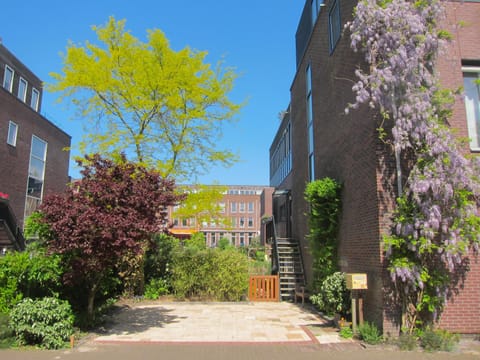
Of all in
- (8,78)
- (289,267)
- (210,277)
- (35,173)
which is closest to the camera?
(210,277)

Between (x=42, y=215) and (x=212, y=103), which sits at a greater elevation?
(x=212, y=103)

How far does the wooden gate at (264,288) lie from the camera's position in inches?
522

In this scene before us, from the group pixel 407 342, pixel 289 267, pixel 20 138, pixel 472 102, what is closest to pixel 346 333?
pixel 407 342

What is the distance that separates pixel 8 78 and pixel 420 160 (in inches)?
974

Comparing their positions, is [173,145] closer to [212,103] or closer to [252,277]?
[212,103]

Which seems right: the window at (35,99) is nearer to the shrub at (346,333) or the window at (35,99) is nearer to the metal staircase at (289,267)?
the metal staircase at (289,267)

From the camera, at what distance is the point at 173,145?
1380 cm

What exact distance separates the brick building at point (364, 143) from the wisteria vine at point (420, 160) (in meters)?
0.32

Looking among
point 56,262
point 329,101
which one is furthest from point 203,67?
point 56,262

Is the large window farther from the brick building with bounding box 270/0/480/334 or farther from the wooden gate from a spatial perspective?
the brick building with bounding box 270/0/480/334

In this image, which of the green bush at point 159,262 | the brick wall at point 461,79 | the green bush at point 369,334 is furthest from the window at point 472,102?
the green bush at point 159,262

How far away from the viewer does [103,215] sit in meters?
7.27

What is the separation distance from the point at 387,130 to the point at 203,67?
321 inches

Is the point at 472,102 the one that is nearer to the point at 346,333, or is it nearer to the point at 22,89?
the point at 346,333
